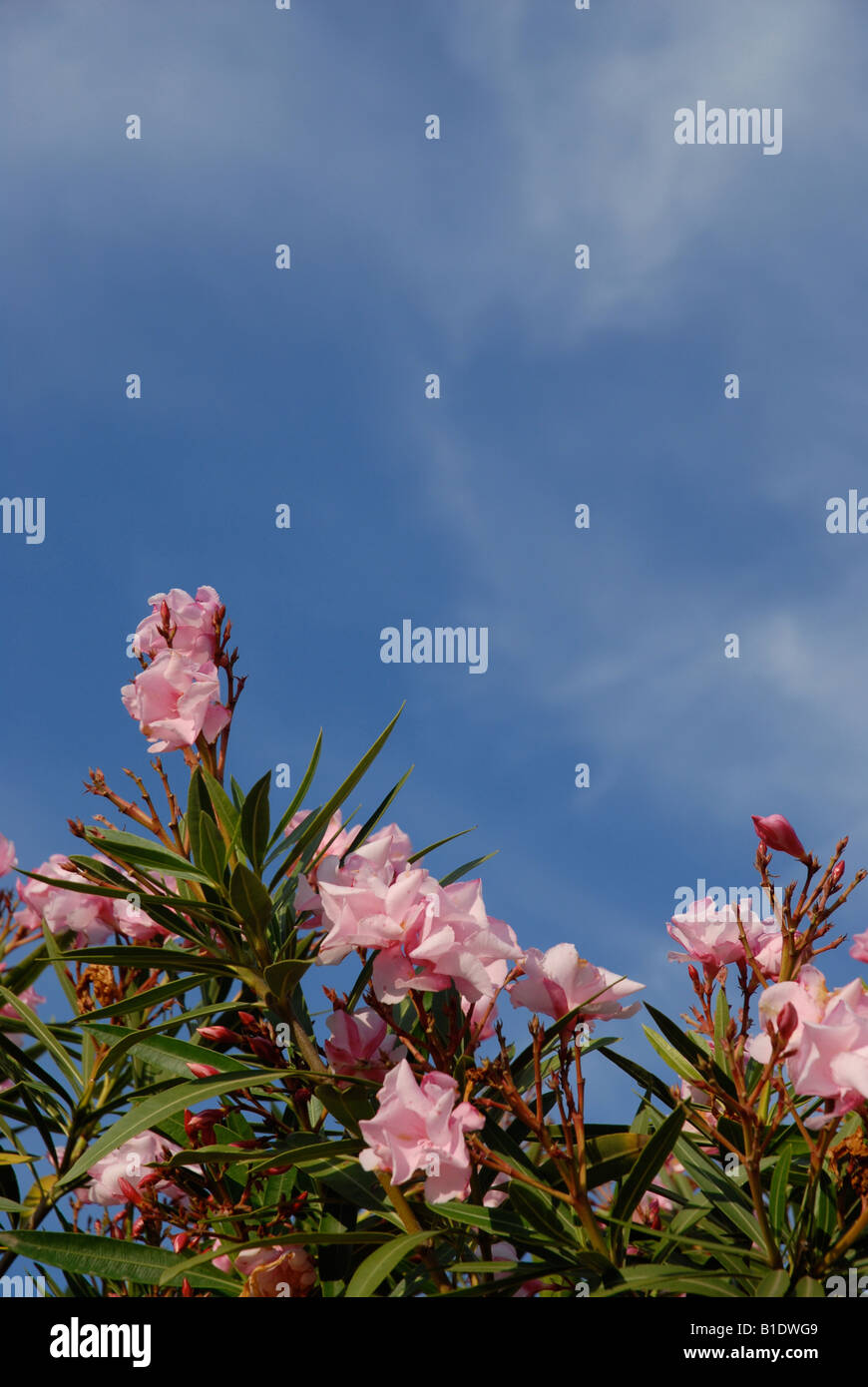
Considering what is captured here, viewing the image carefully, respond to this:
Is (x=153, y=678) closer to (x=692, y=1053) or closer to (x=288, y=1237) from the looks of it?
(x=288, y=1237)

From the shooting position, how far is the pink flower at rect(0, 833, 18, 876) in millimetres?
3102

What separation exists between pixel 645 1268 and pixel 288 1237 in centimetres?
42

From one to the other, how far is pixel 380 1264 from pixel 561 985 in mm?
384

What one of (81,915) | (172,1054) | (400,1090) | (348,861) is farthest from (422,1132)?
(81,915)

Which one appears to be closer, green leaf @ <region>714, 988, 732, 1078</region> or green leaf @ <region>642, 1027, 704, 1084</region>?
green leaf @ <region>714, 988, 732, 1078</region>

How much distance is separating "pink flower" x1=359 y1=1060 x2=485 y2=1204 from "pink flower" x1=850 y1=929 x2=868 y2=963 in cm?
62

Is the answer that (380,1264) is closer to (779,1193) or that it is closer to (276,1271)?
(276,1271)

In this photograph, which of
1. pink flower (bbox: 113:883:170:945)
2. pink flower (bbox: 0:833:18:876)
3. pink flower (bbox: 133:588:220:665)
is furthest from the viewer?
pink flower (bbox: 0:833:18:876)

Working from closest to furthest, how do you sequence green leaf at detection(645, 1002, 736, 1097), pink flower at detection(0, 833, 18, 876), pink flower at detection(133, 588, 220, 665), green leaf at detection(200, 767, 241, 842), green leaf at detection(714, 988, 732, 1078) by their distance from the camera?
green leaf at detection(645, 1002, 736, 1097)
green leaf at detection(714, 988, 732, 1078)
green leaf at detection(200, 767, 241, 842)
pink flower at detection(133, 588, 220, 665)
pink flower at detection(0, 833, 18, 876)

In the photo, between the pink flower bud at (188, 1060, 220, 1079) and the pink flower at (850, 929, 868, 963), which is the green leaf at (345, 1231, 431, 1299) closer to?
the pink flower bud at (188, 1060, 220, 1079)

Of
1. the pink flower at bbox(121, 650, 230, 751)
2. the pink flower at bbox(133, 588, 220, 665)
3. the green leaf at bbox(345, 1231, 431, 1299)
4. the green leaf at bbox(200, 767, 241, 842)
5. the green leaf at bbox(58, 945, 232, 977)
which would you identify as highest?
the pink flower at bbox(133, 588, 220, 665)

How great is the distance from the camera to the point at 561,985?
1.43 m

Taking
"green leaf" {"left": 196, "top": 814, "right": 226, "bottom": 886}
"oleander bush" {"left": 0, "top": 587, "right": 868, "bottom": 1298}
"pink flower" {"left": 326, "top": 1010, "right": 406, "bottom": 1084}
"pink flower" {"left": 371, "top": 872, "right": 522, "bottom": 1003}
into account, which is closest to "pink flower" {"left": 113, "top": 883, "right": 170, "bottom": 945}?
"oleander bush" {"left": 0, "top": 587, "right": 868, "bottom": 1298}
